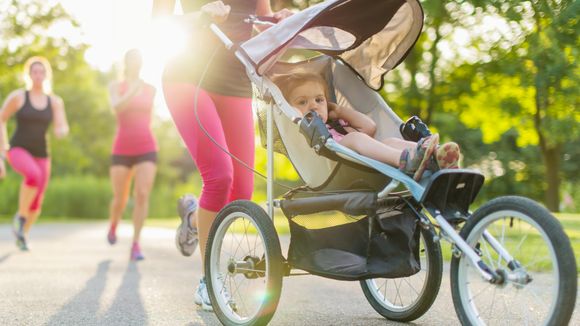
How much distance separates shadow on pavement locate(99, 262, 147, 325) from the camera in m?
4.12

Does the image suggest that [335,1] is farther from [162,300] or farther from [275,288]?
[162,300]

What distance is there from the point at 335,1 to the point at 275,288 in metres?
1.33

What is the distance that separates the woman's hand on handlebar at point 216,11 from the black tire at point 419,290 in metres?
1.50

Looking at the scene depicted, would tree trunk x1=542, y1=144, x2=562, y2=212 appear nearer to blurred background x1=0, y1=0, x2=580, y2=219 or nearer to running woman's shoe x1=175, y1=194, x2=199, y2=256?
blurred background x1=0, y1=0, x2=580, y2=219

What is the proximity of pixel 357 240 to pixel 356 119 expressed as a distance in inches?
30.5

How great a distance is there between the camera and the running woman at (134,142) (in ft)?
25.8

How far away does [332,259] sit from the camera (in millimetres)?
3553

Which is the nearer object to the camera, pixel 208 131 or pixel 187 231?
pixel 208 131

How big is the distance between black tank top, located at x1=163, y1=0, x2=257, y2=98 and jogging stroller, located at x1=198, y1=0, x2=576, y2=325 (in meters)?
0.18

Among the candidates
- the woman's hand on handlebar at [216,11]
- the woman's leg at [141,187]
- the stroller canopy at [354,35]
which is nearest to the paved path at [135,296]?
the woman's leg at [141,187]

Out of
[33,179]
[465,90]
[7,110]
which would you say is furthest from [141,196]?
[465,90]

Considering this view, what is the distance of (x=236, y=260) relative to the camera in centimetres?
396

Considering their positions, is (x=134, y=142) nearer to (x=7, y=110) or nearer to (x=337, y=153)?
(x=7, y=110)

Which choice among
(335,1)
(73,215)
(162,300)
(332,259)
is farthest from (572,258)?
(73,215)
